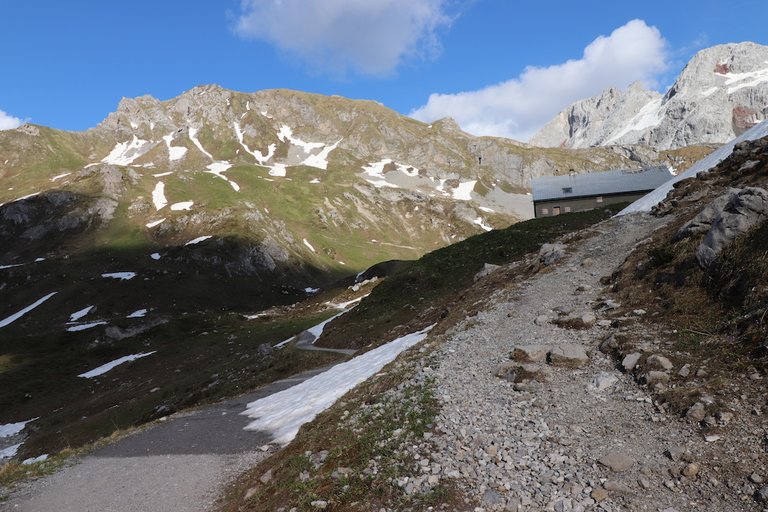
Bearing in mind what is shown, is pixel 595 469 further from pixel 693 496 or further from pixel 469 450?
pixel 469 450

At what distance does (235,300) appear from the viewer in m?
133

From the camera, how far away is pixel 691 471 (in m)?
9.48

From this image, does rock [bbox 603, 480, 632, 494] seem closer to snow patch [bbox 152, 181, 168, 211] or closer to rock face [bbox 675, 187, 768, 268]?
rock face [bbox 675, 187, 768, 268]

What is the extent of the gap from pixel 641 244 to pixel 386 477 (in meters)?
22.2

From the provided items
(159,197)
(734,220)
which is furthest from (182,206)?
(734,220)

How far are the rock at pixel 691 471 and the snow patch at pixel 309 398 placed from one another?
1425 centimetres

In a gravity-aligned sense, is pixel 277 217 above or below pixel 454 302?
above

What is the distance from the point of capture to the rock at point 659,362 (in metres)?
13.3

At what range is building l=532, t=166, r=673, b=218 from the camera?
87.7m

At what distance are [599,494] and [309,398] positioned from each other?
16952mm

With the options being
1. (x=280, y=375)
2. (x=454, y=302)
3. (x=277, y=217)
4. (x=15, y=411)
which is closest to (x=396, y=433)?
(x=454, y=302)

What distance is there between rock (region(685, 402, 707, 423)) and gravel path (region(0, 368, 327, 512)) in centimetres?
1419

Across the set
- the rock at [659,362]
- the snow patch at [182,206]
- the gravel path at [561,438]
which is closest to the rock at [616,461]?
the gravel path at [561,438]

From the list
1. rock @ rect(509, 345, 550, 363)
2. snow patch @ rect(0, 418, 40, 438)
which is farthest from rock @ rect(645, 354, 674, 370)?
snow patch @ rect(0, 418, 40, 438)
